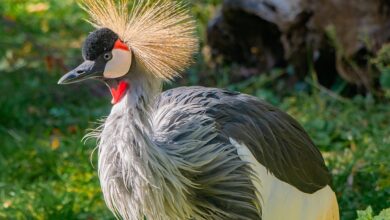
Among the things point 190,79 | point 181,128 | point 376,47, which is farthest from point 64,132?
point 181,128

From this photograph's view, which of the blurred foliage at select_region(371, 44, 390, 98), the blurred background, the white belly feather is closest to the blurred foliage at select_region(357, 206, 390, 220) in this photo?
the white belly feather

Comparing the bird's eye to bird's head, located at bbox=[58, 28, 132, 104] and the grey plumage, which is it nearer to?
bird's head, located at bbox=[58, 28, 132, 104]

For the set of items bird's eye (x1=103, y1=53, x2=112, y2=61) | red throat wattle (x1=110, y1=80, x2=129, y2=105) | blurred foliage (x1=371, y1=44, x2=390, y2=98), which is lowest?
blurred foliage (x1=371, y1=44, x2=390, y2=98)

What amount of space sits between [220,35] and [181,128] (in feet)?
9.08

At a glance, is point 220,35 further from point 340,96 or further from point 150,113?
point 150,113

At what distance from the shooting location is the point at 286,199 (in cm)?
321

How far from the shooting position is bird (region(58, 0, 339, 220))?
290 cm

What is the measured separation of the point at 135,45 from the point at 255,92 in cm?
267

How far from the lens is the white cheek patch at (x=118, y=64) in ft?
9.53

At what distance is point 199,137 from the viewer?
10.0 ft

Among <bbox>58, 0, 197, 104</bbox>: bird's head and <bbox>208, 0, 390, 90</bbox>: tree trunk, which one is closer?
<bbox>58, 0, 197, 104</bbox>: bird's head

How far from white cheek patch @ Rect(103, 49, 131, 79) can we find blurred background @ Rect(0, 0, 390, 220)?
116cm

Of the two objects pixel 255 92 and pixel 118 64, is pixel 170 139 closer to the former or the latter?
pixel 118 64

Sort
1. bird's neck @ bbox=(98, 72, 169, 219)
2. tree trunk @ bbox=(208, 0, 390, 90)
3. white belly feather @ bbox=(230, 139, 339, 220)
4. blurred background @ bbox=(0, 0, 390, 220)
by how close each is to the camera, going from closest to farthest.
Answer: bird's neck @ bbox=(98, 72, 169, 219)
white belly feather @ bbox=(230, 139, 339, 220)
blurred background @ bbox=(0, 0, 390, 220)
tree trunk @ bbox=(208, 0, 390, 90)
